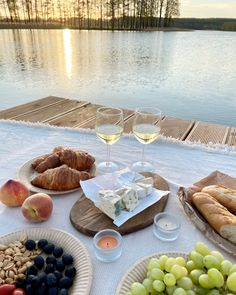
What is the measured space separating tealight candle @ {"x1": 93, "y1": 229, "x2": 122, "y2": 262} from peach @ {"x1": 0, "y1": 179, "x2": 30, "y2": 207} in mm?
201

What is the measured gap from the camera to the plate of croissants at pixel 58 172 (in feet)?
1.94

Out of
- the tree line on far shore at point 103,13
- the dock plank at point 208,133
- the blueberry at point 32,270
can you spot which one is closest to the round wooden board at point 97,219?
the blueberry at point 32,270

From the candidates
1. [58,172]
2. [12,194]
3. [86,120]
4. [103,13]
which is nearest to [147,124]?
[58,172]

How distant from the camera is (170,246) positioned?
0.47 m

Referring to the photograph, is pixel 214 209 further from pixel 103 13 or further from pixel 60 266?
pixel 103 13

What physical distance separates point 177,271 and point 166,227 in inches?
5.4

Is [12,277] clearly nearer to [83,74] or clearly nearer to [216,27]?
[83,74]

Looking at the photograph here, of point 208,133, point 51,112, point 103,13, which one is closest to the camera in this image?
point 208,133

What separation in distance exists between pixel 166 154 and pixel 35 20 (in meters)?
11.7

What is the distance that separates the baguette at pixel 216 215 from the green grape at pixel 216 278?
0.12 meters

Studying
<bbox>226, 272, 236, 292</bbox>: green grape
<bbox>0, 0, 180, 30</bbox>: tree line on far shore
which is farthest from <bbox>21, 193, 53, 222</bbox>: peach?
<bbox>0, 0, 180, 30</bbox>: tree line on far shore

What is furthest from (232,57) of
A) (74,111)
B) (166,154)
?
(166,154)

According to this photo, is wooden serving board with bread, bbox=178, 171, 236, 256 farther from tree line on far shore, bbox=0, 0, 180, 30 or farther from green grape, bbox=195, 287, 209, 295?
tree line on far shore, bbox=0, 0, 180, 30

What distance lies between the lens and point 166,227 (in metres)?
0.49
